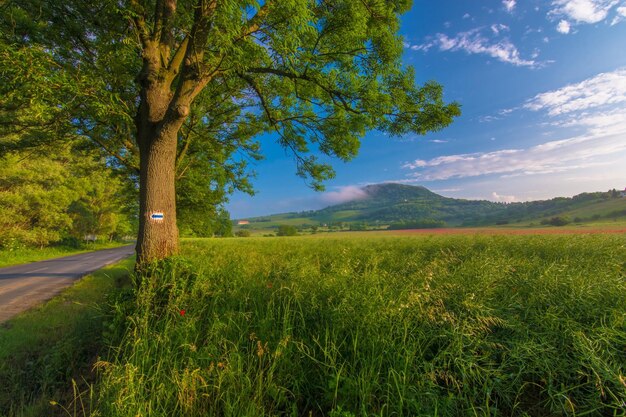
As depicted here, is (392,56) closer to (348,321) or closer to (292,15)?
(292,15)

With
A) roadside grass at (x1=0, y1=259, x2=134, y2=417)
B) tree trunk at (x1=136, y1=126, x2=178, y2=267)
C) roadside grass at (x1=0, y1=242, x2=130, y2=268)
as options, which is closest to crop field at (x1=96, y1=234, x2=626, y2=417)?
roadside grass at (x1=0, y1=259, x2=134, y2=417)

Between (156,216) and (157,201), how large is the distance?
1.16 ft

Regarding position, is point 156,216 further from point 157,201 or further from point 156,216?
point 157,201

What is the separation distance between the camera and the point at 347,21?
6.09 meters

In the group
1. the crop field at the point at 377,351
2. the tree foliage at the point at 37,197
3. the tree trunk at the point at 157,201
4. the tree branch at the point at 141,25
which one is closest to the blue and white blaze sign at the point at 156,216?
the tree trunk at the point at 157,201

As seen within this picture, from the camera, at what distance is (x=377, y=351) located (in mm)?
3133

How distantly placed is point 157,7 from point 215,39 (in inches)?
81.5

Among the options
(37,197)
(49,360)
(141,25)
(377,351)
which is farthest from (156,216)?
(37,197)

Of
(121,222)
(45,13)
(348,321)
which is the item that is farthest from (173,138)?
(121,222)

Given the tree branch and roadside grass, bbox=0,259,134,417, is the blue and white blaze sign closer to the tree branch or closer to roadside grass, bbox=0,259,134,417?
→ roadside grass, bbox=0,259,134,417

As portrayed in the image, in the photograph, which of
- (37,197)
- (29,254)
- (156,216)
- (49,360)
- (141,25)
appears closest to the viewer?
(49,360)

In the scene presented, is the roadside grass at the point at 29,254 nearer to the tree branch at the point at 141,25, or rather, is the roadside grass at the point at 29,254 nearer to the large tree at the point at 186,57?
the large tree at the point at 186,57

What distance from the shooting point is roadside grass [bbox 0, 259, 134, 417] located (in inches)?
137

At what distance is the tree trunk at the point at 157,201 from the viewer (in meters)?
5.93
